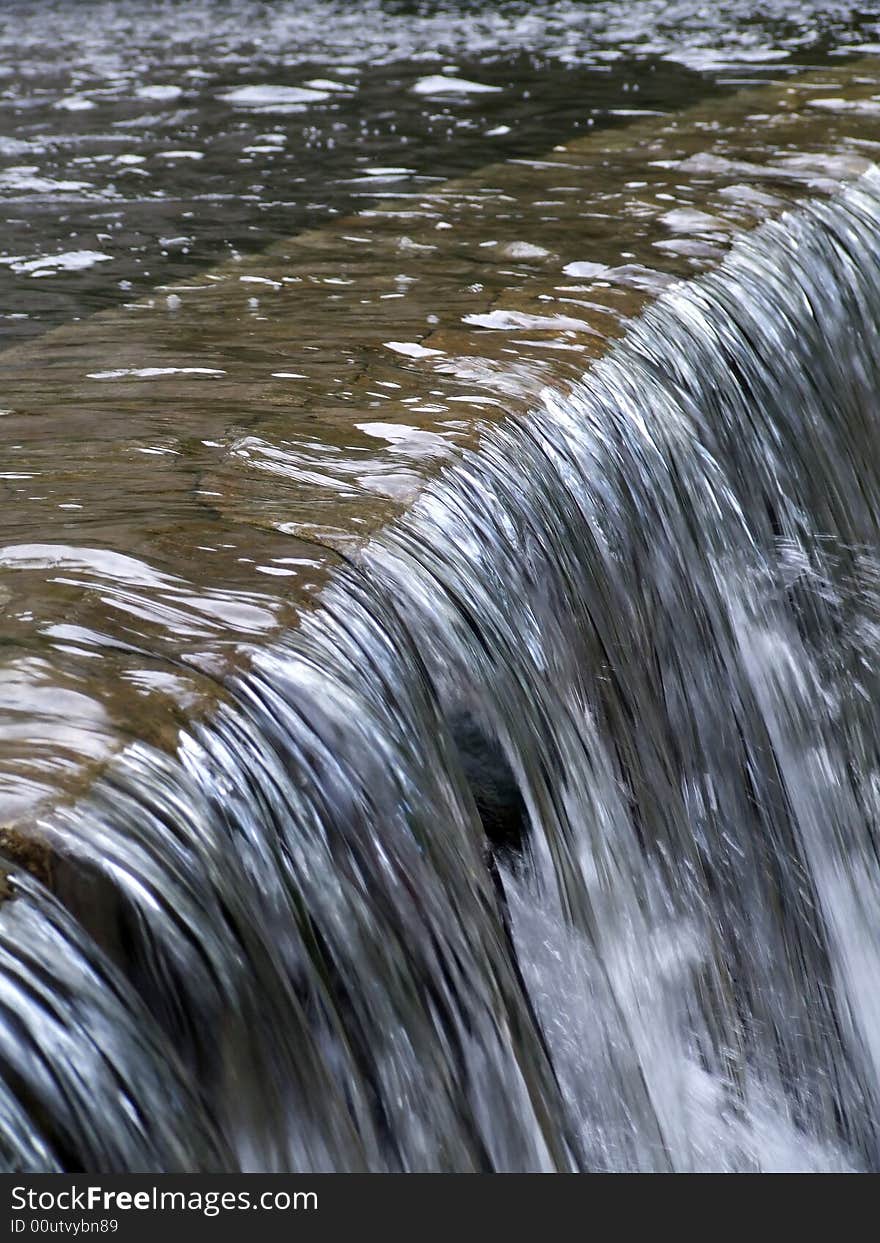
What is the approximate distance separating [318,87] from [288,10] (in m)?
3.72

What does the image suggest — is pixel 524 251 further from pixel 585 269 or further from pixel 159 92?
pixel 159 92

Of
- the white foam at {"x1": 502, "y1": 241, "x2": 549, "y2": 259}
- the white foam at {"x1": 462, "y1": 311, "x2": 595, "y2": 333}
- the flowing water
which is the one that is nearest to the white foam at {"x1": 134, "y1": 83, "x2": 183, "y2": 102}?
the flowing water

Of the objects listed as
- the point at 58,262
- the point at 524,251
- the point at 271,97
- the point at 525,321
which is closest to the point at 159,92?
the point at 271,97

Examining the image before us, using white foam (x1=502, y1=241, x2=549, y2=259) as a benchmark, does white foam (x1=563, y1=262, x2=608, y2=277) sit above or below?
below

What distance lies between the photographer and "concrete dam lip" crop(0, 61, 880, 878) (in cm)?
214

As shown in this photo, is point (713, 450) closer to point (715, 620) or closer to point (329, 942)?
point (715, 620)

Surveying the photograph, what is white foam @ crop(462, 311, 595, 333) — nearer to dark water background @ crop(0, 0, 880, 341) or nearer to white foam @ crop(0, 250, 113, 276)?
dark water background @ crop(0, 0, 880, 341)

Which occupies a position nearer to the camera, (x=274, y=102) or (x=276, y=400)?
(x=276, y=400)

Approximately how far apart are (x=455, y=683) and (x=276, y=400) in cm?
97

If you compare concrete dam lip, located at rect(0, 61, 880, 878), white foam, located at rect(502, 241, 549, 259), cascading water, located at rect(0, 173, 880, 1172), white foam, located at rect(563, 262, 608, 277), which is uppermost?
white foam, located at rect(502, 241, 549, 259)

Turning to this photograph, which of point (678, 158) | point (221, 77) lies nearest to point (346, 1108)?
point (678, 158)

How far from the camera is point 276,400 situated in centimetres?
332

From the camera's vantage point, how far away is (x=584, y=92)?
7.68m

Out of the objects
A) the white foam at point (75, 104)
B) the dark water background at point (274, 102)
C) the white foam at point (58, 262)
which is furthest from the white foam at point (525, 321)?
the white foam at point (75, 104)
